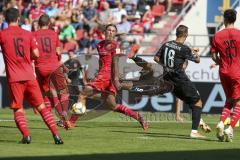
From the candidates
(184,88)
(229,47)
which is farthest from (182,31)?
(184,88)

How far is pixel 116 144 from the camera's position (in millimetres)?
14422

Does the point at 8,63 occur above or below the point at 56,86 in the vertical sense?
above

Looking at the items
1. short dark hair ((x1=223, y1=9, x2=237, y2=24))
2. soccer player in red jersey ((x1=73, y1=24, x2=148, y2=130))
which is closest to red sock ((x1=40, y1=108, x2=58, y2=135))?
soccer player in red jersey ((x1=73, y1=24, x2=148, y2=130))

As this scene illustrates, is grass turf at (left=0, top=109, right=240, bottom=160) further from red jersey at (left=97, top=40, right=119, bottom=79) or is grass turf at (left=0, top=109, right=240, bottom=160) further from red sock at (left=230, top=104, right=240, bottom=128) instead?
red jersey at (left=97, top=40, right=119, bottom=79)

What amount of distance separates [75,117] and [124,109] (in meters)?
1.09

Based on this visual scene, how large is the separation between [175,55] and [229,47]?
3.92 feet

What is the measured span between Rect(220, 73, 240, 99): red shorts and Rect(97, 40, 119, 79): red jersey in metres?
2.71

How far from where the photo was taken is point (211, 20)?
30.4 metres

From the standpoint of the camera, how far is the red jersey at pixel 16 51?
1384 centimetres

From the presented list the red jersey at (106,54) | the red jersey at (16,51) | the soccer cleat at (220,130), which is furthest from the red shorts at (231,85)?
the red jersey at (16,51)

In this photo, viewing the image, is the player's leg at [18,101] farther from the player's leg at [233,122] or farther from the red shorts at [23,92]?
the player's leg at [233,122]

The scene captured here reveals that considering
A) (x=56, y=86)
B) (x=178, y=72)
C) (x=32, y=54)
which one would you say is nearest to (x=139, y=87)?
(x=56, y=86)

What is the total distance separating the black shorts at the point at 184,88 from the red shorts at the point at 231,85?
2.27 feet

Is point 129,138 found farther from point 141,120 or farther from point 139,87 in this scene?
point 139,87
